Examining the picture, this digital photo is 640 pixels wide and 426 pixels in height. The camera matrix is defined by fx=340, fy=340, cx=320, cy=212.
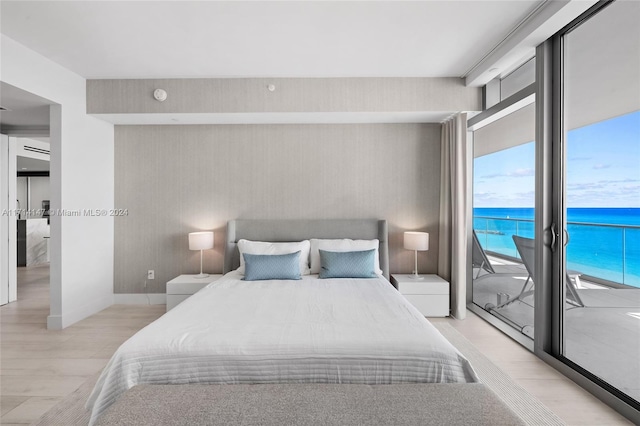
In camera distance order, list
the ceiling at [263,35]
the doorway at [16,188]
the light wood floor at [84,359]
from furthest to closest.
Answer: the doorway at [16,188] < the ceiling at [263,35] < the light wood floor at [84,359]

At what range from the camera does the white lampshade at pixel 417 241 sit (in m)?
3.91

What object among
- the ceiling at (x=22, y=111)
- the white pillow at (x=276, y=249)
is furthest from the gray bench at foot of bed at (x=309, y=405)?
the ceiling at (x=22, y=111)

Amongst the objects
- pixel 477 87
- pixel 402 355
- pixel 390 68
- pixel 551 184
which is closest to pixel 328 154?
pixel 390 68

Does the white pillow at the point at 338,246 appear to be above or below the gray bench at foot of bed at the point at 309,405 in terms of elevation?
above

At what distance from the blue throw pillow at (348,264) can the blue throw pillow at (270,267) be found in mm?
321

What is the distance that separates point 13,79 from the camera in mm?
2934

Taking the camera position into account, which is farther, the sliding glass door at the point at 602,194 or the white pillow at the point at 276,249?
the white pillow at the point at 276,249

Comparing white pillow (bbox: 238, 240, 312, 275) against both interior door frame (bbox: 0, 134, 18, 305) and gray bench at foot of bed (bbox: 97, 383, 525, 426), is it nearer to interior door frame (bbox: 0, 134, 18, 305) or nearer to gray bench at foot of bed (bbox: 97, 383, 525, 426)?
gray bench at foot of bed (bbox: 97, 383, 525, 426)

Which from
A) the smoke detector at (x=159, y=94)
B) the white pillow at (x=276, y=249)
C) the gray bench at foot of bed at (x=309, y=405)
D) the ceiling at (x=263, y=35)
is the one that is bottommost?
the gray bench at foot of bed at (x=309, y=405)

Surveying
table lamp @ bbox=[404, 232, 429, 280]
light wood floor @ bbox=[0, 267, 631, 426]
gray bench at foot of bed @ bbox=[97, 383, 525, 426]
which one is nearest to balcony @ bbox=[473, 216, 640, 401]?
light wood floor @ bbox=[0, 267, 631, 426]

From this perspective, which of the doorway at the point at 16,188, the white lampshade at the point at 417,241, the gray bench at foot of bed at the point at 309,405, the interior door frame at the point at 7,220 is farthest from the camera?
the interior door frame at the point at 7,220

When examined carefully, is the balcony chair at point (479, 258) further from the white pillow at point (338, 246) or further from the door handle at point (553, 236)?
the door handle at point (553, 236)

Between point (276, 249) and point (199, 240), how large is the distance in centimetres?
92

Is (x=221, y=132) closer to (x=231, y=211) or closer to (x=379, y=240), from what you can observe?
(x=231, y=211)
